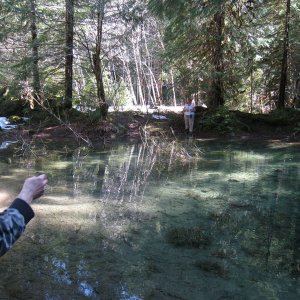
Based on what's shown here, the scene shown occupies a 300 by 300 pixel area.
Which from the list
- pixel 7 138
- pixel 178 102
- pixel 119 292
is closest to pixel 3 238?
pixel 119 292

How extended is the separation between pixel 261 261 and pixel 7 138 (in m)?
12.4

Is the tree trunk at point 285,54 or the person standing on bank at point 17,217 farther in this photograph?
the tree trunk at point 285,54

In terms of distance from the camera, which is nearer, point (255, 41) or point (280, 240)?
point (280, 240)

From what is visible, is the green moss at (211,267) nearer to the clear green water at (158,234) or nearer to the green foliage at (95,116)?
the clear green water at (158,234)

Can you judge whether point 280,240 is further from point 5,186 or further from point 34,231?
point 5,186

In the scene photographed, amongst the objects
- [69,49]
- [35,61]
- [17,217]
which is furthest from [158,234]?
[35,61]

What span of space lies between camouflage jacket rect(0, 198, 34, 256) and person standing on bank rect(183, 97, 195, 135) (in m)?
14.3

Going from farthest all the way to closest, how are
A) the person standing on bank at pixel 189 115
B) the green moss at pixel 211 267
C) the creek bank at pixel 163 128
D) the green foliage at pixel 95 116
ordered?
1. the person standing on bank at pixel 189 115
2. the green foliage at pixel 95 116
3. the creek bank at pixel 163 128
4. the green moss at pixel 211 267

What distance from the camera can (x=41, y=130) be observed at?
16.1 metres

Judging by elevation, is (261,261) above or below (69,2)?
below

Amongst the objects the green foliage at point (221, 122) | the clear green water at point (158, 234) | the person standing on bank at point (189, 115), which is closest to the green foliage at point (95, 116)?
the person standing on bank at point (189, 115)

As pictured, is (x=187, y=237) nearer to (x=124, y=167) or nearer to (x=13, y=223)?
(x=13, y=223)

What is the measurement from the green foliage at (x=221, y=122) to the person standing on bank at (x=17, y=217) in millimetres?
14613

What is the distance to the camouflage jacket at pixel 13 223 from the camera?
1979mm
